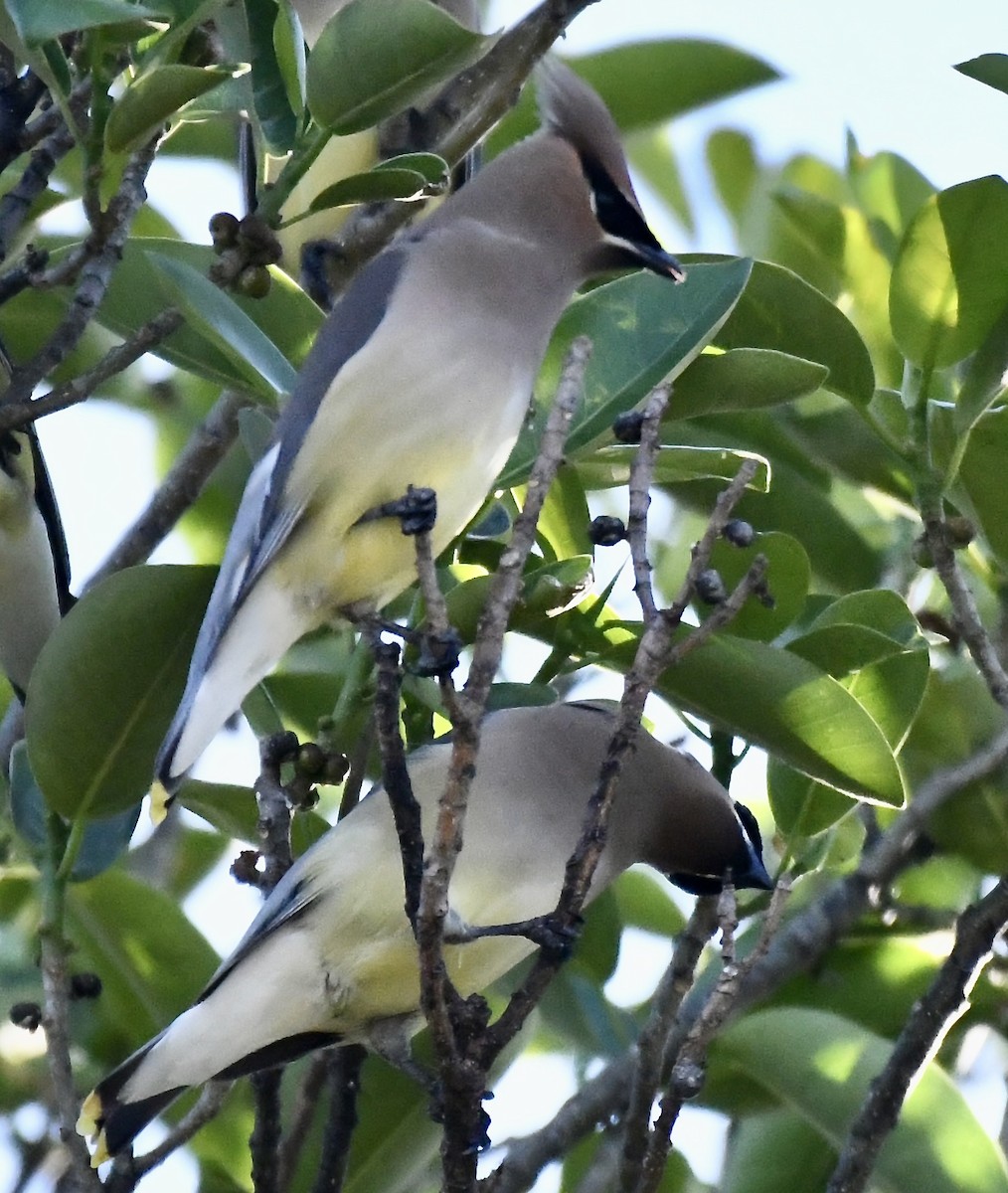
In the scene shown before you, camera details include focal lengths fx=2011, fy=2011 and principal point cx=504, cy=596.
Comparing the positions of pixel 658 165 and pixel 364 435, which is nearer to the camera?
pixel 364 435

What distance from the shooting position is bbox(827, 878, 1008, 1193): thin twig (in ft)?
7.09

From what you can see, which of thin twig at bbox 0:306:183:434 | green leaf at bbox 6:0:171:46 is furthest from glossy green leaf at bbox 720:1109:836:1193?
green leaf at bbox 6:0:171:46

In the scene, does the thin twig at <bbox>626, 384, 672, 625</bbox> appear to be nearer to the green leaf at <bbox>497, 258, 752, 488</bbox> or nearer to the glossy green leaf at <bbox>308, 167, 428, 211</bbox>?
the green leaf at <bbox>497, 258, 752, 488</bbox>

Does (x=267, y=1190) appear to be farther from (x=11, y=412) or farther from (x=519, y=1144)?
(x=11, y=412)

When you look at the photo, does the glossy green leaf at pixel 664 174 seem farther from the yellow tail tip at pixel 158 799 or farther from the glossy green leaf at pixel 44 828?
the yellow tail tip at pixel 158 799

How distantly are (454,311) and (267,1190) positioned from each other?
103 cm

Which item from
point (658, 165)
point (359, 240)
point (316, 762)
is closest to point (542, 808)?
point (316, 762)

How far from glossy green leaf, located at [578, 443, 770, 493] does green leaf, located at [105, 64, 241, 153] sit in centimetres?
63

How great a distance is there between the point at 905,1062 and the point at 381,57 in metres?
1.24

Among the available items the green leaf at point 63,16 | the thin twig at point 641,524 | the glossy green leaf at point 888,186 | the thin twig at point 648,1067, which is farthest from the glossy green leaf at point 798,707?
the glossy green leaf at point 888,186

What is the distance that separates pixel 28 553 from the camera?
3219 millimetres

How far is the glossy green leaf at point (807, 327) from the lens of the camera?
2629mm

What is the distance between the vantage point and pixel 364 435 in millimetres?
2248

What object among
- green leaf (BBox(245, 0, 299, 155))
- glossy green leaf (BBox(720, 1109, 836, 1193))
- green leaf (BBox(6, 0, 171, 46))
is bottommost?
glossy green leaf (BBox(720, 1109, 836, 1193))
